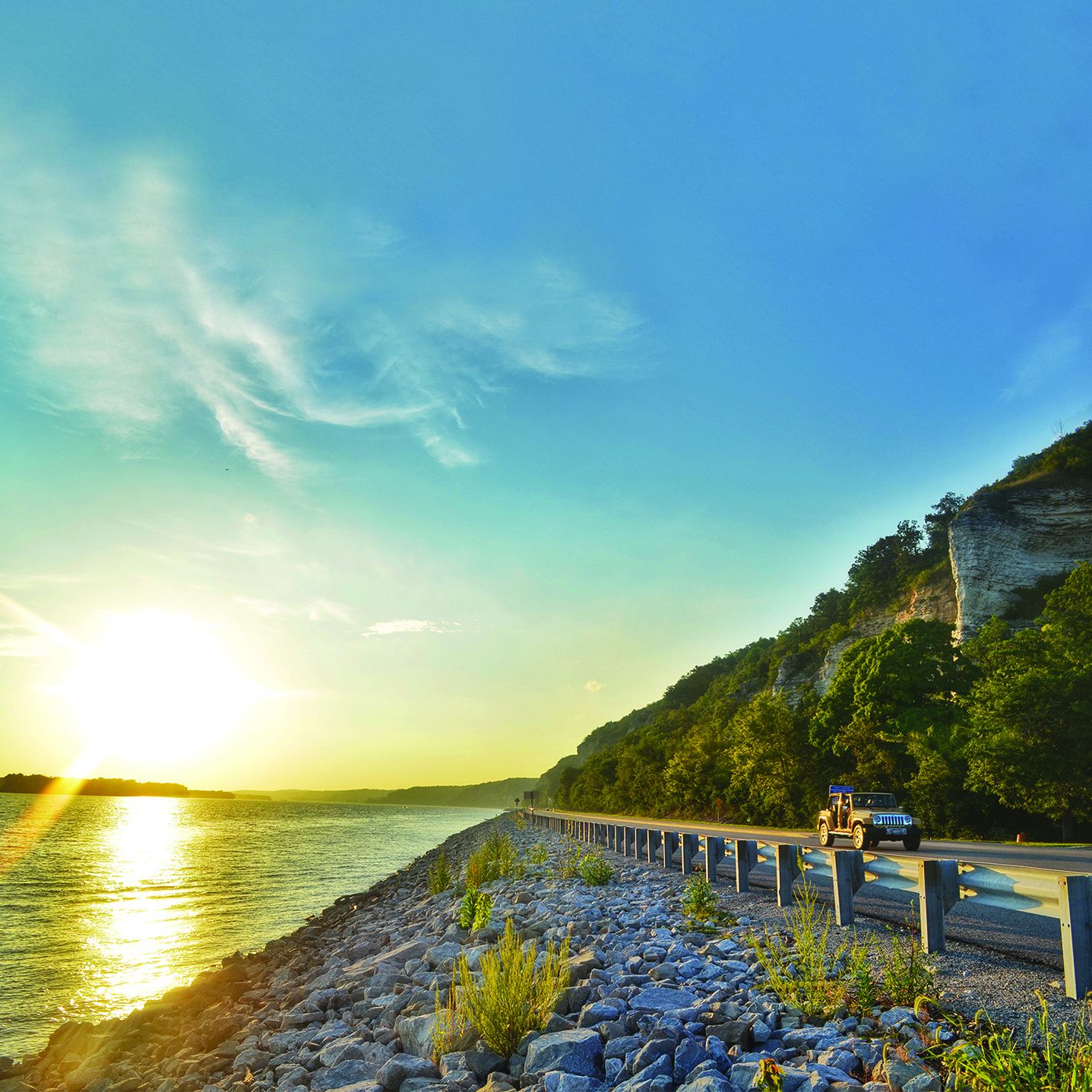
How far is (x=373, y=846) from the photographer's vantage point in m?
65.3

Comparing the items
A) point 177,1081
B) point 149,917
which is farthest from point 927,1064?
point 149,917

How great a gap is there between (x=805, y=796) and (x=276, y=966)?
108 ft

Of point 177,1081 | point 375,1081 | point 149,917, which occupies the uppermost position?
point 375,1081

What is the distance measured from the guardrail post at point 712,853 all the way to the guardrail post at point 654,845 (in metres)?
5.99

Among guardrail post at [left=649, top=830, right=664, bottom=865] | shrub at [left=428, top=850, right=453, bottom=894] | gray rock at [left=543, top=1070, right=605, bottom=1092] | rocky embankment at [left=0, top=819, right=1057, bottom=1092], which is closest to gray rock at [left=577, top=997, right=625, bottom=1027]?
rocky embankment at [left=0, top=819, right=1057, bottom=1092]

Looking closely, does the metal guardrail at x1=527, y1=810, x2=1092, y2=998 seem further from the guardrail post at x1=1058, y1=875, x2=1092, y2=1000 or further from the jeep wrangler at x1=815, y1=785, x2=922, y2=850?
the jeep wrangler at x1=815, y1=785, x2=922, y2=850

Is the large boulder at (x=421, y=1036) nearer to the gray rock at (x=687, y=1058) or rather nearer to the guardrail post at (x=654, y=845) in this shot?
the gray rock at (x=687, y=1058)

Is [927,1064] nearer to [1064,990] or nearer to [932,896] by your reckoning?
[1064,990]

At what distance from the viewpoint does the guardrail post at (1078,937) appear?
575cm

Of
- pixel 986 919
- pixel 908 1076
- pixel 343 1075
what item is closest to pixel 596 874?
pixel 986 919

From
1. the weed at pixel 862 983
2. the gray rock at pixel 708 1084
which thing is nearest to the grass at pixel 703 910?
the weed at pixel 862 983

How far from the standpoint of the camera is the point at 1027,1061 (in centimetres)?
449

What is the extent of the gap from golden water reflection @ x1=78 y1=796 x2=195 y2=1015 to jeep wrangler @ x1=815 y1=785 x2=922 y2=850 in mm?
16616

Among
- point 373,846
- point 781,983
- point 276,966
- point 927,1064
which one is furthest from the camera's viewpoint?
point 373,846
